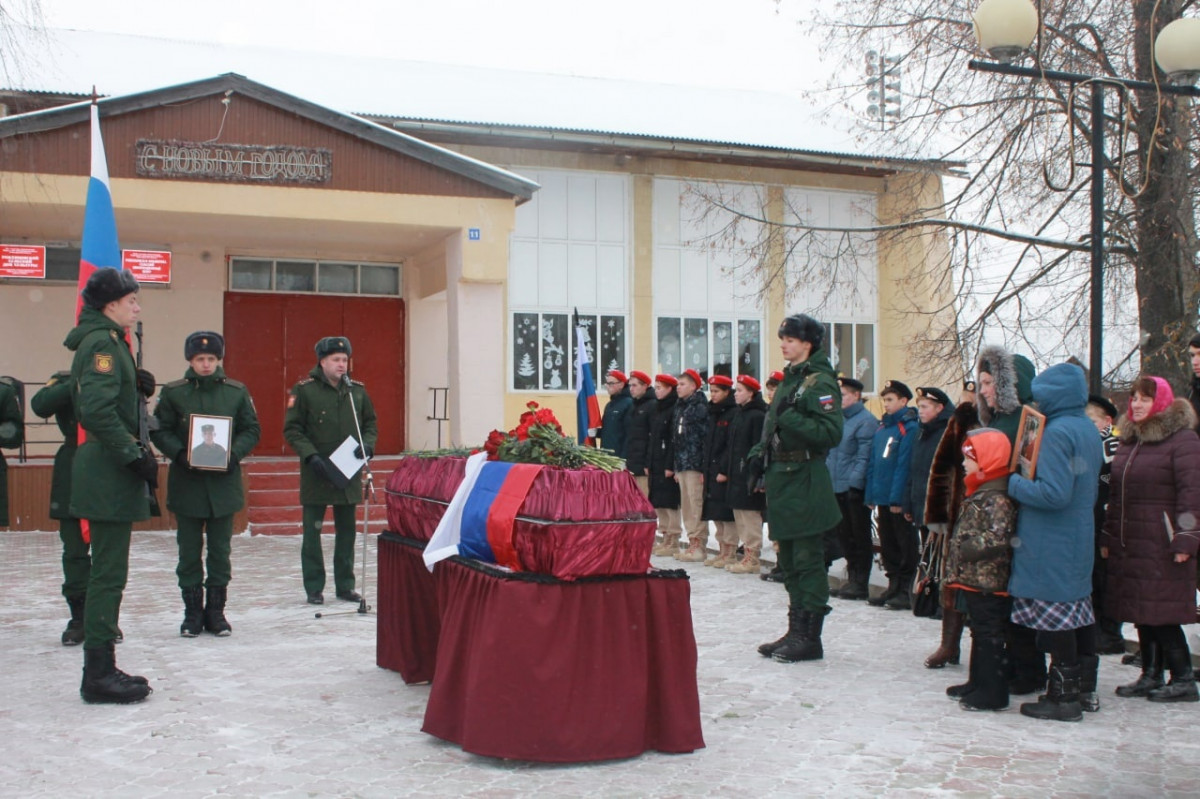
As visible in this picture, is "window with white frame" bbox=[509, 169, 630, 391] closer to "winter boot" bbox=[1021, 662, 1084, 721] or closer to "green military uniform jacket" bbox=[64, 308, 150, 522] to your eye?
"green military uniform jacket" bbox=[64, 308, 150, 522]

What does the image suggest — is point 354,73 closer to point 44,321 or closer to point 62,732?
point 44,321

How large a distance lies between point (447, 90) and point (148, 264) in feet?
26.5

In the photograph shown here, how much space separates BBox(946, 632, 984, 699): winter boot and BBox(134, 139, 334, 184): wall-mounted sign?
11.8 metres

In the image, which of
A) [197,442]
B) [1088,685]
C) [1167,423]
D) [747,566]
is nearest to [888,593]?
[747,566]

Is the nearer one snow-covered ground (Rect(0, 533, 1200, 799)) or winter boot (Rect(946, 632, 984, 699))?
snow-covered ground (Rect(0, 533, 1200, 799))

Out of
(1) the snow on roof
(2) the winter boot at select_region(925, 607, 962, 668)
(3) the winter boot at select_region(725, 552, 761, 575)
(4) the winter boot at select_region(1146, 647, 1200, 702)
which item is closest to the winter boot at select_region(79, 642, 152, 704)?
(2) the winter boot at select_region(925, 607, 962, 668)

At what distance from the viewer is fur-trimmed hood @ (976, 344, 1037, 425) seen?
627 cm

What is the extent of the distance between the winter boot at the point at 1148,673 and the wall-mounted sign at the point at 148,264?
1559 centimetres

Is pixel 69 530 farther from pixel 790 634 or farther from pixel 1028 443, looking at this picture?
pixel 1028 443

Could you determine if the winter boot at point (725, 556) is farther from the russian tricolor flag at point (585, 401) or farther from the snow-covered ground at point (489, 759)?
the snow-covered ground at point (489, 759)

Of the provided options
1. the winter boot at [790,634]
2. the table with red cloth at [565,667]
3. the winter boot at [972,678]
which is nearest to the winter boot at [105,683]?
the table with red cloth at [565,667]

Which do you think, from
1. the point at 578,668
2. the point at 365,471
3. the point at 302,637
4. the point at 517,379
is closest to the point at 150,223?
the point at 517,379

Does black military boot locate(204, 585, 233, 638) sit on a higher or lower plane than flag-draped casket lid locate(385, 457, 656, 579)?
lower

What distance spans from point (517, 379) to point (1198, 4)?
12700 millimetres
